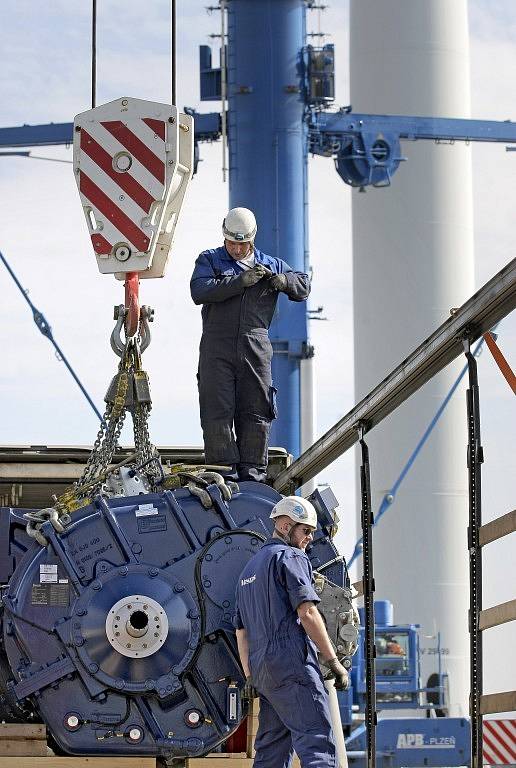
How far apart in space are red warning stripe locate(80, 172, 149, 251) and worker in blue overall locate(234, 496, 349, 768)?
1838 mm

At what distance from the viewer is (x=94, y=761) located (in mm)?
7211

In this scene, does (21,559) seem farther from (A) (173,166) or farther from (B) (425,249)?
(B) (425,249)

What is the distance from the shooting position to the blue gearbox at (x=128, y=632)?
7.29 m

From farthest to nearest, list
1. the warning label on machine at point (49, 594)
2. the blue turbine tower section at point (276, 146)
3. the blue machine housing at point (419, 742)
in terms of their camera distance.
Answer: the blue turbine tower section at point (276, 146)
the blue machine housing at point (419, 742)
the warning label on machine at point (49, 594)

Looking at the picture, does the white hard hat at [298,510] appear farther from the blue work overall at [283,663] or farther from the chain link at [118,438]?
the chain link at [118,438]

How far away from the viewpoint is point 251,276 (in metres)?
8.41

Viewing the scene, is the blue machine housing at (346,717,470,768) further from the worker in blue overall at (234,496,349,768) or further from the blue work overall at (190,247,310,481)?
the worker in blue overall at (234,496,349,768)

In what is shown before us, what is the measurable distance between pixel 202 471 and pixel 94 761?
1.45 m

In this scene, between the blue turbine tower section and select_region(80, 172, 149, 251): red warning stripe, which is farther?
the blue turbine tower section

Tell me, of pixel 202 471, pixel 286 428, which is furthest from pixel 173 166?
pixel 286 428

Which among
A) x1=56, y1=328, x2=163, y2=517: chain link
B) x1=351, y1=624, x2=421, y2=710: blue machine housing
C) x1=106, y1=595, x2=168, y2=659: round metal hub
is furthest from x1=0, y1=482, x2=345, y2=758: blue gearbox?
x1=351, y1=624, x2=421, y2=710: blue machine housing

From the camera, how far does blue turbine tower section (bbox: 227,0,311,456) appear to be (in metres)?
29.5

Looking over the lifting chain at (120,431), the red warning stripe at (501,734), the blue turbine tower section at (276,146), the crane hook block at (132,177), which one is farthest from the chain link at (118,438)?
the blue turbine tower section at (276,146)

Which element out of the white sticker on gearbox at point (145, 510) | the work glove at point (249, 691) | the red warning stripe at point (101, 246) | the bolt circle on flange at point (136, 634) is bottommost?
the work glove at point (249, 691)
